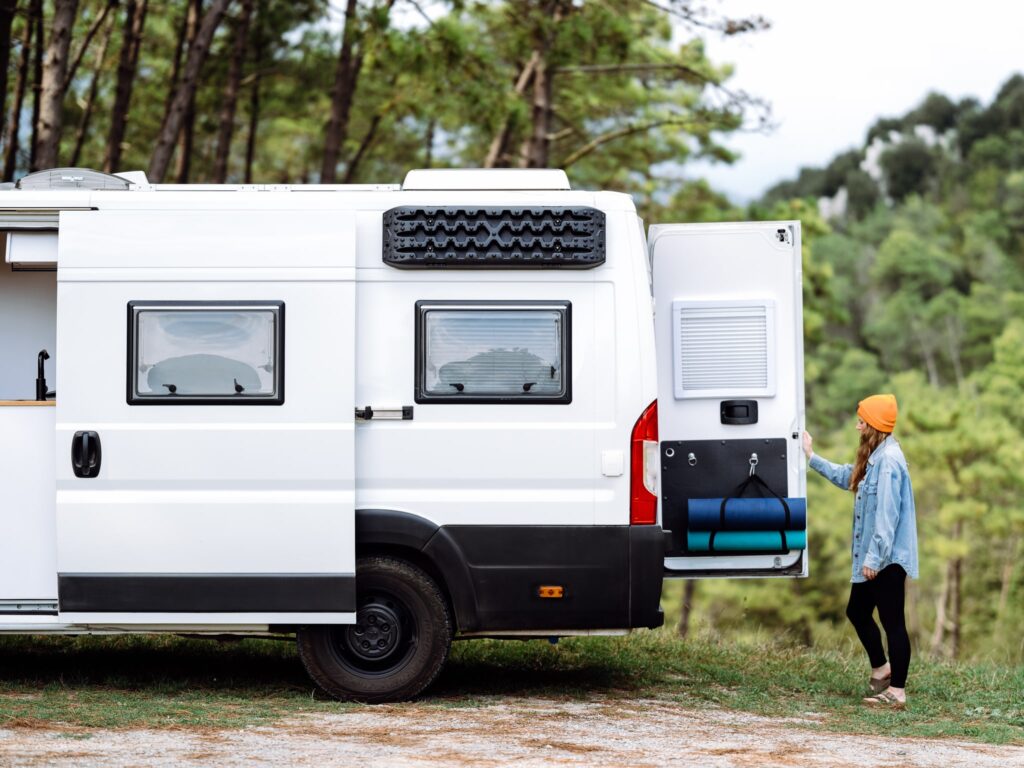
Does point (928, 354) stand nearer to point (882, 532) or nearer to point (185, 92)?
point (185, 92)

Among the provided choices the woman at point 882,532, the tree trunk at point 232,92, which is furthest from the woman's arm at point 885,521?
the tree trunk at point 232,92

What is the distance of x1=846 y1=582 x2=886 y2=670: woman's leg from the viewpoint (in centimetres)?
822

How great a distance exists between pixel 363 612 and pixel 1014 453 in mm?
36067

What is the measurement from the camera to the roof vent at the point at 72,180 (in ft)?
25.3

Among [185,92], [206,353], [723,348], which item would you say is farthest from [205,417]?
[185,92]

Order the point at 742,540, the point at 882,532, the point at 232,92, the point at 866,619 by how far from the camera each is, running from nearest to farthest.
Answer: the point at 882,532
the point at 742,540
the point at 866,619
the point at 232,92

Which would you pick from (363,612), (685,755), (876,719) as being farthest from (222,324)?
(876,719)

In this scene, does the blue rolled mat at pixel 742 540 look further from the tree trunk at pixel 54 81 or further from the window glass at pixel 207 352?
the tree trunk at pixel 54 81

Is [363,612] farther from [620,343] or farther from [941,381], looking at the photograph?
[941,381]

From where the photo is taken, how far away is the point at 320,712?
7.35m

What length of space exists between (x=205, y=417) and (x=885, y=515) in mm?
3837

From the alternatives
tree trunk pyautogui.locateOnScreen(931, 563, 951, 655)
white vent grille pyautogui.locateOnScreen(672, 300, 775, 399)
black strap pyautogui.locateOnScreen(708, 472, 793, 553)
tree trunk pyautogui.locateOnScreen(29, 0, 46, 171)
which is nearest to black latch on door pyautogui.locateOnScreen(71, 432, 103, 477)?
white vent grille pyautogui.locateOnScreen(672, 300, 775, 399)

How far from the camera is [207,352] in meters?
7.45

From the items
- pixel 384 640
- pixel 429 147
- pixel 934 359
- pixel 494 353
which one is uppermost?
pixel 429 147
